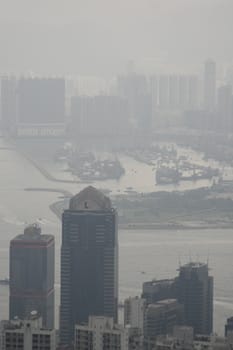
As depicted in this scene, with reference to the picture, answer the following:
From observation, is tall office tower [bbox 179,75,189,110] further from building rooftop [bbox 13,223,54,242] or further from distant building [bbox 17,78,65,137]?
building rooftop [bbox 13,223,54,242]

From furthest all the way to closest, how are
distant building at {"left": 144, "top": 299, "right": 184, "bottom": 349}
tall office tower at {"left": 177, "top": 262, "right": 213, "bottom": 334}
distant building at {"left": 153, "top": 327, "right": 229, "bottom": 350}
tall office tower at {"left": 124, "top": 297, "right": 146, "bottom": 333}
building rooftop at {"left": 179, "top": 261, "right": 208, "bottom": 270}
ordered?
building rooftop at {"left": 179, "top": 261, "right": 208, "bottom": 270}, tall office tower at {"left": 177, "top": 262, "right": 213, "bottom": 334}, tall office tower at {"left": 124, "top": 297, "right": 146, "bottom": 333}, distant building at {"left": 144, "top": 299, "right": 184, "bottom": 349}, distant building at {"left": 153, "top": 327, "right": 229, "bottom": 350}

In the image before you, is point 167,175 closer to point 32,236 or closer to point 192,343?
point 32,236

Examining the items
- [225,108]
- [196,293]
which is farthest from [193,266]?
[225,108]

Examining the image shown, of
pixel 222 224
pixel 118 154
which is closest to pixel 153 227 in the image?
pixel 222 224

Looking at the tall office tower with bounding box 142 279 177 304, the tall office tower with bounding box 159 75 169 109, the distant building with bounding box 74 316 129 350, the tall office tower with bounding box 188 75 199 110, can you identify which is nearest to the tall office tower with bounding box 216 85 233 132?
the tall office tower with bounding box 188 75 199 110

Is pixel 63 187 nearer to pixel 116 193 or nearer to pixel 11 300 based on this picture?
pixel 116 193

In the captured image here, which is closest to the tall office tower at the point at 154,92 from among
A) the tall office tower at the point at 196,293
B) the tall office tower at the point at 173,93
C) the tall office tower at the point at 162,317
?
the tall office tower at the point at 173,93

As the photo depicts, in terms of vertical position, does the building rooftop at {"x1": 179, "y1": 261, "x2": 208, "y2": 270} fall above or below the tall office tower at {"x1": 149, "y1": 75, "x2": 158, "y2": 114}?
below
